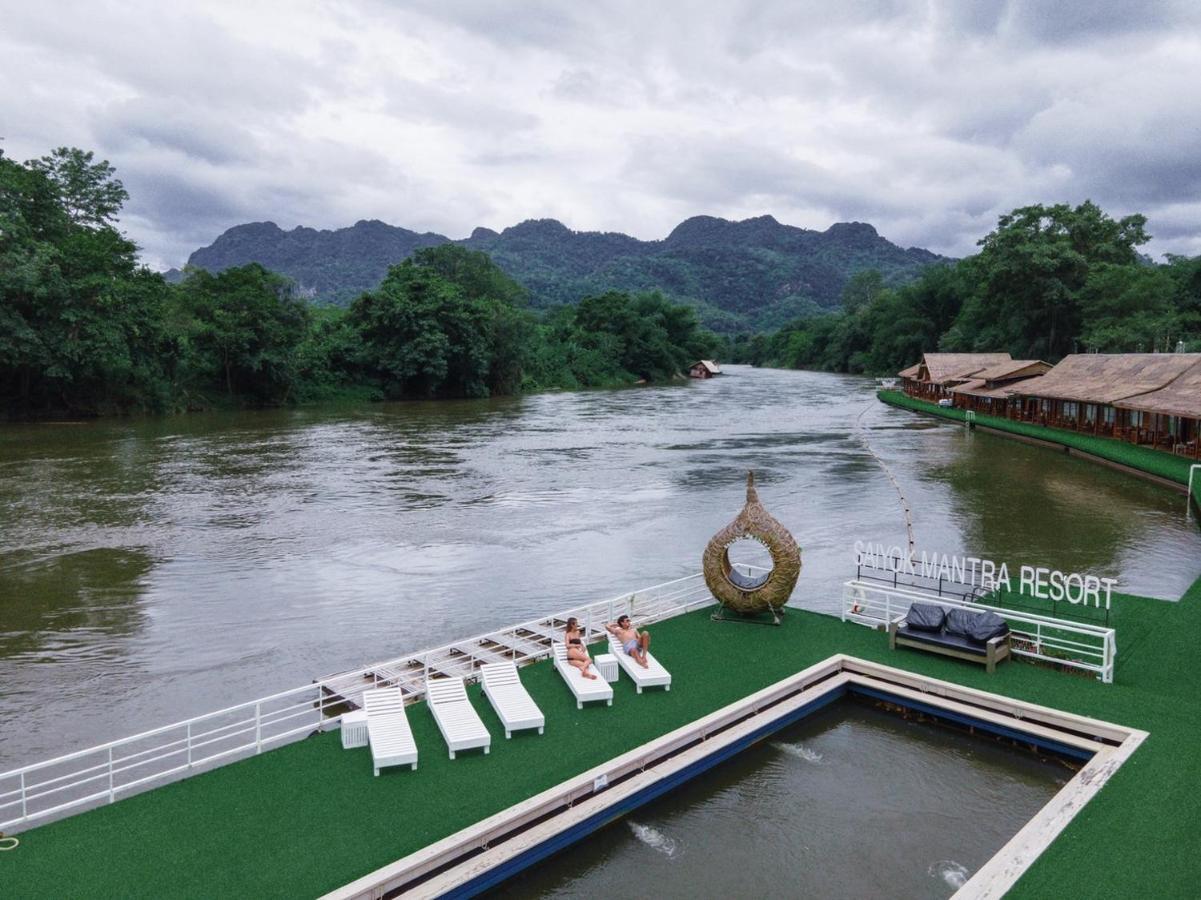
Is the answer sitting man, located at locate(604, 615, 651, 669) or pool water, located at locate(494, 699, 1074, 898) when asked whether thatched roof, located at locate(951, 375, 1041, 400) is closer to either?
pool water, located at locate(494, 699, 1074, 898)

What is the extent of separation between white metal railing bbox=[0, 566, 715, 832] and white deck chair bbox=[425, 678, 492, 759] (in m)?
0.86

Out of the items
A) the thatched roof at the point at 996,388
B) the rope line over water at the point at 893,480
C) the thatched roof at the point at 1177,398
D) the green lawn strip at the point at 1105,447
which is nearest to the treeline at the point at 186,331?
the rope line over water at the point at 893,480

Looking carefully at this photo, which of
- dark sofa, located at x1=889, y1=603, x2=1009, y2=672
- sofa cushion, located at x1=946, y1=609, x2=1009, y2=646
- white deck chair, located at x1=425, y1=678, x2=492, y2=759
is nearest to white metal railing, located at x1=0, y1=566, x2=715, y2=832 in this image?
white deck chair, located at x1=425, y1=678, x2=492, y2=759

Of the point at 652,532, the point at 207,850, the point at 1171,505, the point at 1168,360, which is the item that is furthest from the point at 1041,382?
the point at 207,850

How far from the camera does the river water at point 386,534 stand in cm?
1338

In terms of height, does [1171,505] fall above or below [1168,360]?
below

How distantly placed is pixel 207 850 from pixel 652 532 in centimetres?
1582

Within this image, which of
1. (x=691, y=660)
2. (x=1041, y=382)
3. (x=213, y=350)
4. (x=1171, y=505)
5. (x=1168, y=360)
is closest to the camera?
(x=691, y=660)

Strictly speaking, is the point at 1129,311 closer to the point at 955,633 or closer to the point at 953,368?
the point at 953,368

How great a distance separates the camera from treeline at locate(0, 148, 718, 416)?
4578 cm

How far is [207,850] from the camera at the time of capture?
22.5 feet

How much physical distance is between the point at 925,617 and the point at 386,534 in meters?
14.6

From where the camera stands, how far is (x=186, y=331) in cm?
5747

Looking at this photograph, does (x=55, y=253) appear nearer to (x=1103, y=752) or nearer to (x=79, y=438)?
(x=79, y=438)
